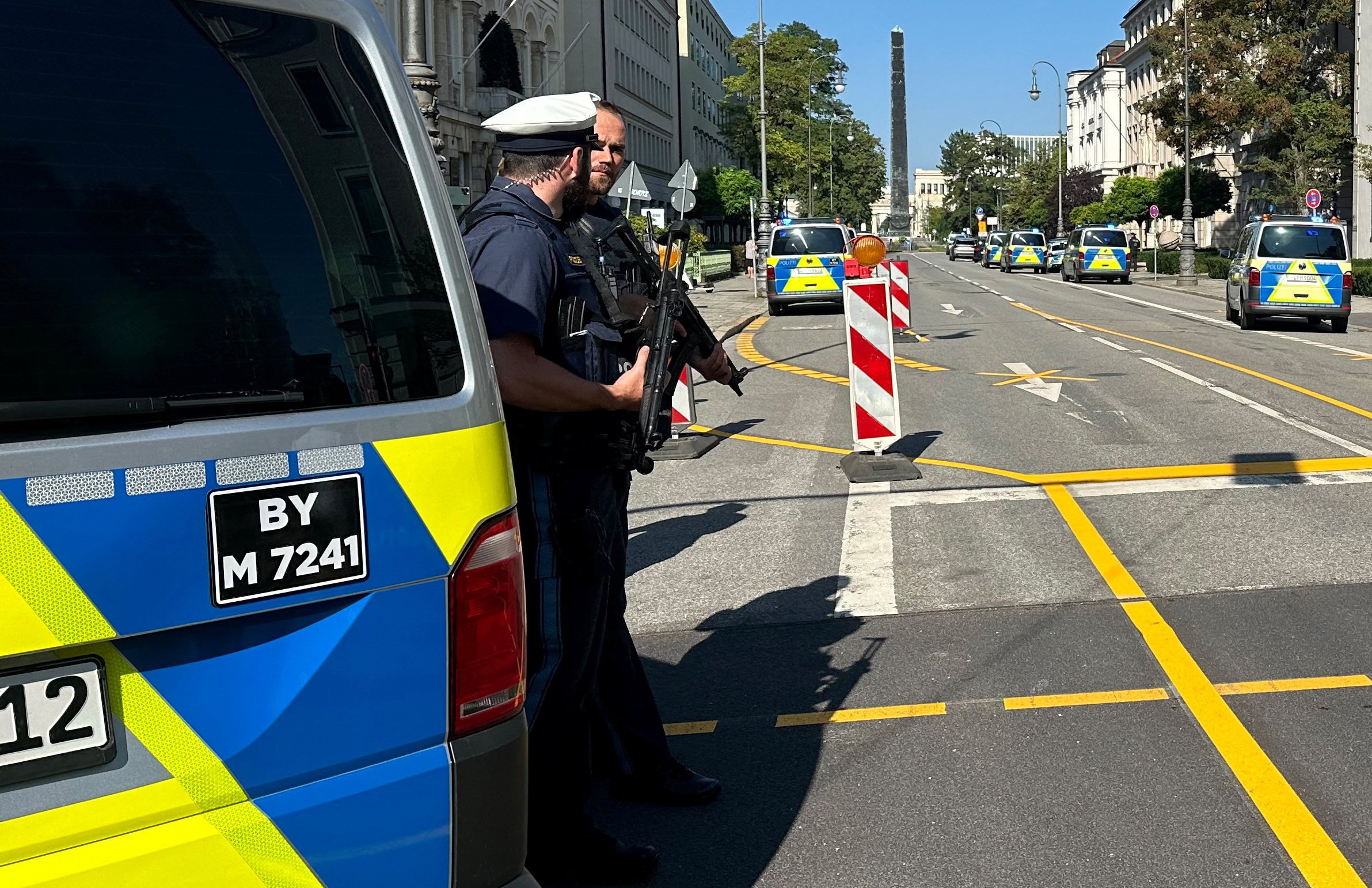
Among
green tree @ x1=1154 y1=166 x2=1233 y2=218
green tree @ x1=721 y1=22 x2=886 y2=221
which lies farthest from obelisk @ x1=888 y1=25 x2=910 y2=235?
green tree @ x1=1154 y1=166 x2=1233 y2=218

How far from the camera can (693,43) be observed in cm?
10656

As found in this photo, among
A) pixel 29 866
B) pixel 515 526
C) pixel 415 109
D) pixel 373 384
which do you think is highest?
pixel 415 109

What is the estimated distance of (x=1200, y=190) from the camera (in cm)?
6962

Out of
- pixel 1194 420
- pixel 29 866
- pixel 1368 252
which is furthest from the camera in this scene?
pixel 1368 252

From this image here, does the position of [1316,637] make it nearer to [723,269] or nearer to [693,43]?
[723,269]

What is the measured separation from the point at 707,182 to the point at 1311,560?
231ft

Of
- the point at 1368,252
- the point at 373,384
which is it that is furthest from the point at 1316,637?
the point at 1368,252

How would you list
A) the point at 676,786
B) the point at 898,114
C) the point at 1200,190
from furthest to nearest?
the point at 898,114 → the point at 1200,190 → the point at 676,786

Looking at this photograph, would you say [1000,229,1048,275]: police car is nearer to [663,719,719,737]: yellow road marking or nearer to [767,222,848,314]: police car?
[767,222,848,314]: police car

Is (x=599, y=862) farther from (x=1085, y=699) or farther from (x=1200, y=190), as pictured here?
(x=1200, y=190)

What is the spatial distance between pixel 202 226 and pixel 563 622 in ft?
5.50

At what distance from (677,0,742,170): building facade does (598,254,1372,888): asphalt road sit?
80140 millimetres

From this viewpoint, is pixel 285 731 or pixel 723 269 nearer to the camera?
pixel 285 731

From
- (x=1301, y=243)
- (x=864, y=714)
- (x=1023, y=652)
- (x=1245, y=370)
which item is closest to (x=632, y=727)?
(x=864, y=714)
